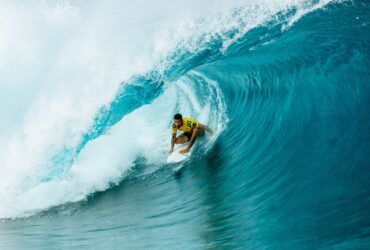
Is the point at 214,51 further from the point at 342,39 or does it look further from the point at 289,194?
the point at 289,194

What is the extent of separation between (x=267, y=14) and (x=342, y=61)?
382 cm

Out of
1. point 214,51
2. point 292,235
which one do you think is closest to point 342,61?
point 214,51

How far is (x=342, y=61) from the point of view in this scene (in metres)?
9.41

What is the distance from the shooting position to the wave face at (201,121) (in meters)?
6.36

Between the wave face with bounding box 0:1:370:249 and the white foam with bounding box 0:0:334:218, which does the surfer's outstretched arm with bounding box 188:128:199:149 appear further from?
the white foam with bounding box 0:0:334:218

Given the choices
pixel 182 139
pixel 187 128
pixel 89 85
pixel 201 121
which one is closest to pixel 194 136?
pixel 187 128

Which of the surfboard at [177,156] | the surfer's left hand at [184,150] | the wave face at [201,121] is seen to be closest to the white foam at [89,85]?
the wave face at [201,121]

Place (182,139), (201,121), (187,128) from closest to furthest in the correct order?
(187,128) < (182,139) < (201,121)

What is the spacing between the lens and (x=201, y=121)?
11.3 meters

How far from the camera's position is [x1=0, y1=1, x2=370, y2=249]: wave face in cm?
636

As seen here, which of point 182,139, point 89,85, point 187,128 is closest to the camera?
point 187,128

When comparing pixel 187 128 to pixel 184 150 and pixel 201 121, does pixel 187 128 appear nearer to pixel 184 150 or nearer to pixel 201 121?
pixel 184 150

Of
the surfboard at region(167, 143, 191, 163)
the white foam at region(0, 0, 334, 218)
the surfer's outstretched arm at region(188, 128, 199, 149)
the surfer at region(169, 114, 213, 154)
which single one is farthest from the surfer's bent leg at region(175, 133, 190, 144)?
A: the white foam at region(0, 0, 334, 218)

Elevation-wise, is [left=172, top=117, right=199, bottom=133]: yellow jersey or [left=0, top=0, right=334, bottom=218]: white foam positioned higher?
[left=0, top=0, right=334, bottom=218]: white foam
